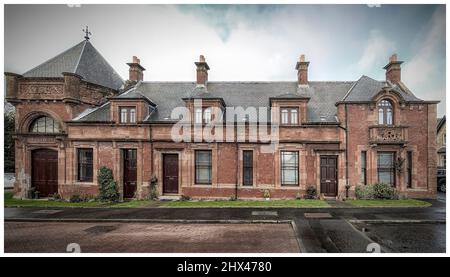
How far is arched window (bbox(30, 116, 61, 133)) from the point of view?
51.6 ft

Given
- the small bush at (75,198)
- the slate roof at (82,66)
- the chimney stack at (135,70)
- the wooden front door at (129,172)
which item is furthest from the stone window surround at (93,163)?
the chimney stack at (135,70)

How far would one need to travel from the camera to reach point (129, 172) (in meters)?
15.5

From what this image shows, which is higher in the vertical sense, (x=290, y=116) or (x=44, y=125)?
(x=290, y=116)

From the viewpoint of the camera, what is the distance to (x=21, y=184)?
1543 cm

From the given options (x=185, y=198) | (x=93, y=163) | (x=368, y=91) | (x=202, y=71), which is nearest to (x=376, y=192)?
(x=368, y=91)

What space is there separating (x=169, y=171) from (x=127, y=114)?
4.73m

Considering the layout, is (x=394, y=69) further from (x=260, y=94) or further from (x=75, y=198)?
(x=75, y=198)

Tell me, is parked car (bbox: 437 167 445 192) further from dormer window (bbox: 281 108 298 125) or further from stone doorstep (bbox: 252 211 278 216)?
stone doorstep (bbox: 252 211 278 216)

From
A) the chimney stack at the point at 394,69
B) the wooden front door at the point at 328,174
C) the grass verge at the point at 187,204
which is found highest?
the chimney stack at the point at 394,69

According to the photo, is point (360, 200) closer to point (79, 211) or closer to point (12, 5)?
point (79, 211)

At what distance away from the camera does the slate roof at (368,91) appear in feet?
48.8

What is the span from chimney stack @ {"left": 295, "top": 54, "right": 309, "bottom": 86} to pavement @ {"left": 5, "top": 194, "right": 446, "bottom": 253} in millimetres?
10132

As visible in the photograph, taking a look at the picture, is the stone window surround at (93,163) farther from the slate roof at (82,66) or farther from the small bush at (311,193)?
the small bush at (311,193)

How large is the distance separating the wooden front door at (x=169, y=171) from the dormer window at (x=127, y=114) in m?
3.30
